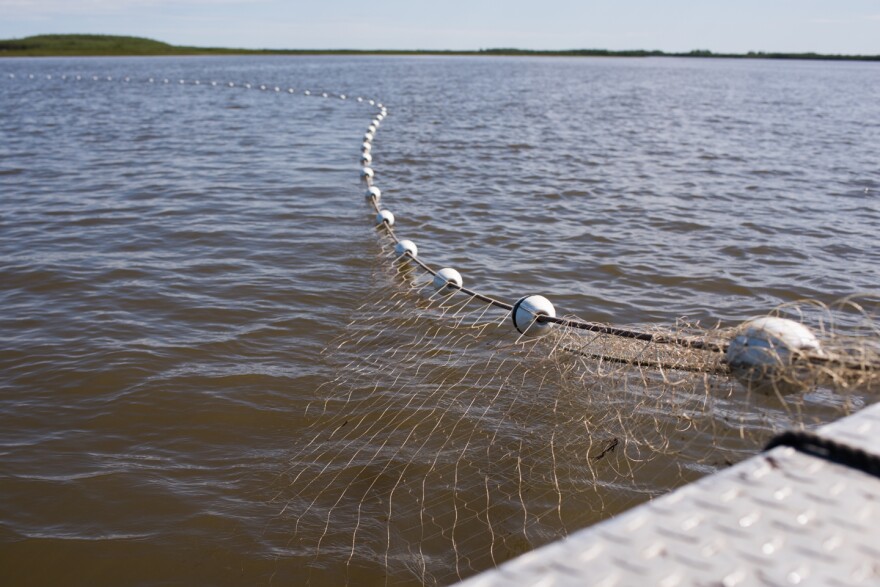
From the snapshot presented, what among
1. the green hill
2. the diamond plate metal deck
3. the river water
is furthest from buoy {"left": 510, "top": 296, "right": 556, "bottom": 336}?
the green hill

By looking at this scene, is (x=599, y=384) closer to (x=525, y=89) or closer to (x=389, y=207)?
(x=389, y=207)

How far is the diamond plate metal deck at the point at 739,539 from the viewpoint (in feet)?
4.76

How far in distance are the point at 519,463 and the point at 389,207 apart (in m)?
7.77

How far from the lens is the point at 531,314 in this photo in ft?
16.8

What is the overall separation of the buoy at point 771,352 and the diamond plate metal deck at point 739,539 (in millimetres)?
1064

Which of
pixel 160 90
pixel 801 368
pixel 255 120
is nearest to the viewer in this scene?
pixel 801 368

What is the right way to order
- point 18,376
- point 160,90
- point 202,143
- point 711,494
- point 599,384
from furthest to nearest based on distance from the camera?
point 160,90, point 202,143, point 18,376, point 599,384, point 711,494

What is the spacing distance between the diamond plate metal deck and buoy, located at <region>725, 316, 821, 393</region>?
41.9 inches

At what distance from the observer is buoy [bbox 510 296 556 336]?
5.11 meters

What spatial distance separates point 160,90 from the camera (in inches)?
1427

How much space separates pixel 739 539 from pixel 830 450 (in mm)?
377

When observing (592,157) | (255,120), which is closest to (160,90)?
(255,120)

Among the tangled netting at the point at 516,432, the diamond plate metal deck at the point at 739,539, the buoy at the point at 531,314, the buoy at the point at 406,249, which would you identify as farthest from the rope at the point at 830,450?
the buoy at the point at 406,249

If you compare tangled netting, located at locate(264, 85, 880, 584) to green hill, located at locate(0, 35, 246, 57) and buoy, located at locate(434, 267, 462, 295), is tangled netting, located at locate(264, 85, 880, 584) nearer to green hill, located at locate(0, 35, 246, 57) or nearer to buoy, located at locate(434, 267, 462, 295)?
buoy, located at locate(434, 267, 462, 295)
